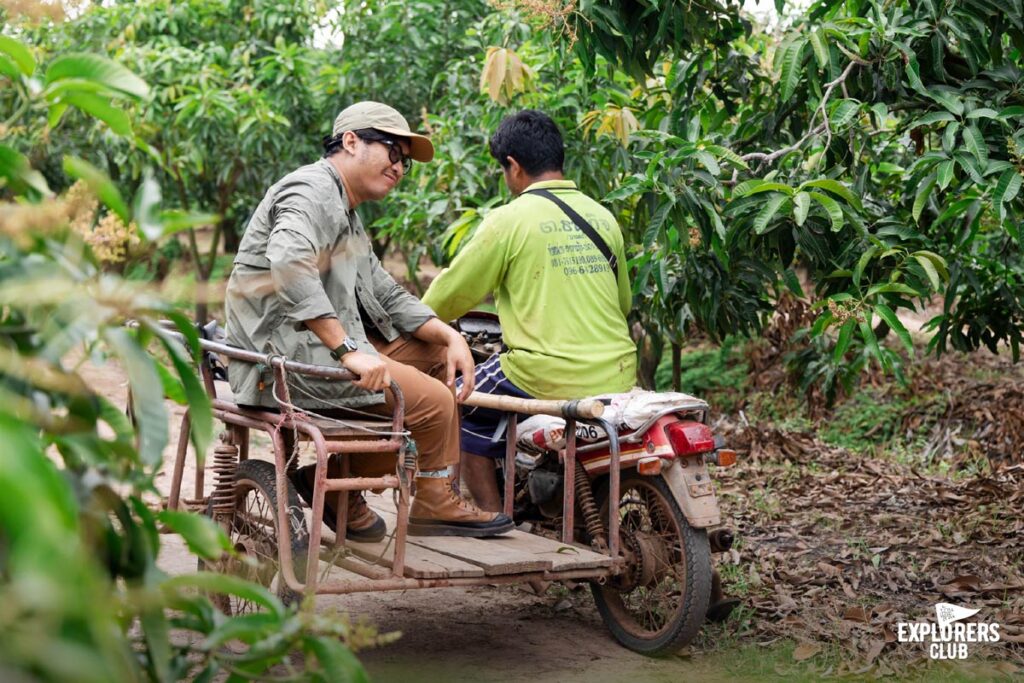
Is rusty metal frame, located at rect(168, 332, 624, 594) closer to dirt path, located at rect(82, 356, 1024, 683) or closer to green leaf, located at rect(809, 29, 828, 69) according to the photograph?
dirt path, located at rect(82, 356, 1024, 683)

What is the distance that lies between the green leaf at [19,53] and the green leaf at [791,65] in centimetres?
333

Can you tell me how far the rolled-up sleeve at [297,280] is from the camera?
400cm

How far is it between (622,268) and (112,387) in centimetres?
690

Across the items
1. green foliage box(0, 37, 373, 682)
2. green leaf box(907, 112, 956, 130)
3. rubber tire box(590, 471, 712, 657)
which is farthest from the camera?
green leaf box(907, 112, 956, 130)

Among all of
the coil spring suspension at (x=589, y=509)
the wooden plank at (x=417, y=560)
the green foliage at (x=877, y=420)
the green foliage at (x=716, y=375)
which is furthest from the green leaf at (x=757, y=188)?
the green foliage at (x=716, y=375)

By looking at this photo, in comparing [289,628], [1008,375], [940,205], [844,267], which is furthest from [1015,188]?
[1008,375]

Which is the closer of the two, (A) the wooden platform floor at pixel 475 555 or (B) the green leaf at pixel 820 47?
(A) the wooden platform floor at pixel 475 555

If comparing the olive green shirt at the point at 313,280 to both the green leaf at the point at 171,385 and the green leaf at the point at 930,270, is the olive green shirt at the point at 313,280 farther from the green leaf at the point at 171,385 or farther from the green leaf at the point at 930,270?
the green leaf at the point at 171,385

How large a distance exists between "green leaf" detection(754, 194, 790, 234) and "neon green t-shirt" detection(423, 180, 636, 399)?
81cm

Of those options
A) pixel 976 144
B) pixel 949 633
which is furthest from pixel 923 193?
pixel 949 633

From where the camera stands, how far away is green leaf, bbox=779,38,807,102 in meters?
4.60

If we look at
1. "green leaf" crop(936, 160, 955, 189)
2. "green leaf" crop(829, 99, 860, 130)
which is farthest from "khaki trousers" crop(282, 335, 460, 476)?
"green leaf" crop(936, 160, 955, 189)

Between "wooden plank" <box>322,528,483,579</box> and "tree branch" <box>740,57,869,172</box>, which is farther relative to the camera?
"tree branch" <box>740,57,869,172</box>

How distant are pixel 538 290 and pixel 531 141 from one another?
64 cm
